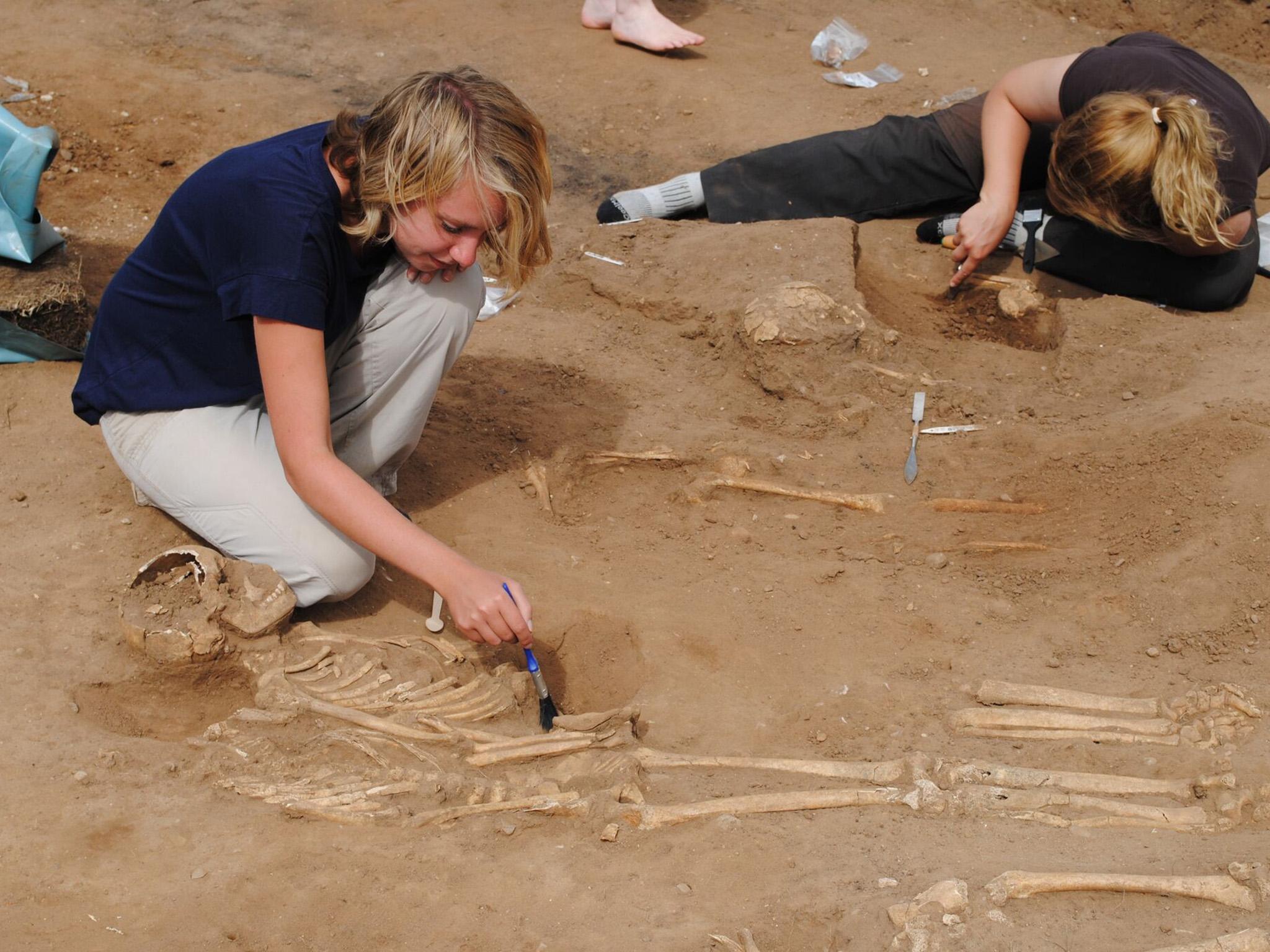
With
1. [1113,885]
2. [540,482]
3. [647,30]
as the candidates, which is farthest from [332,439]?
[647,30]

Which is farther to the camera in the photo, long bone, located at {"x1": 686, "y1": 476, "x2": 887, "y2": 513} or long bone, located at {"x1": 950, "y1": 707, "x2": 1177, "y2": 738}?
long bone, located at {"x1": 686, "y1": 476, "x2": 887, "y2": 513}

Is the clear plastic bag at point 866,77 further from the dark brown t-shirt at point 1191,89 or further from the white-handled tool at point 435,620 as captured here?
the white-handled tool at point 435,620

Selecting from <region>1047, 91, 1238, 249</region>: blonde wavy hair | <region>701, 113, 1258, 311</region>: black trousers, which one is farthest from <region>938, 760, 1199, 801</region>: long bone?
<region>701, 113, 1258, 311</region>: black trousers

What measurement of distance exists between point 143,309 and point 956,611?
2.49 metres

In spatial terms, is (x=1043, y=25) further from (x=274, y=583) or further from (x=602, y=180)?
(x=274, y=583)

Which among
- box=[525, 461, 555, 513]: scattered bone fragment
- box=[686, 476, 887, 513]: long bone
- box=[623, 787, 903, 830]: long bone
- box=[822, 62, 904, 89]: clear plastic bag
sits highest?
box=[623, 787, 903, 830]: long bone

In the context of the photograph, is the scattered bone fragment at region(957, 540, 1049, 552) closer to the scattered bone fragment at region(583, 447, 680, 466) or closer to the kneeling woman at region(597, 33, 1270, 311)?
the scattered bone fragment at region(583, 447, 680, 466)

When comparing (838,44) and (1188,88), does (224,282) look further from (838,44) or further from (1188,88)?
(838,44)

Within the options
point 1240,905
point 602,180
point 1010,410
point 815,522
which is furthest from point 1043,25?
point 1240,905

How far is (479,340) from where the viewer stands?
494 centimetres

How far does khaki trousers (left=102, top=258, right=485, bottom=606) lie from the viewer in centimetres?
328

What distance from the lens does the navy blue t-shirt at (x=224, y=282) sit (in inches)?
109

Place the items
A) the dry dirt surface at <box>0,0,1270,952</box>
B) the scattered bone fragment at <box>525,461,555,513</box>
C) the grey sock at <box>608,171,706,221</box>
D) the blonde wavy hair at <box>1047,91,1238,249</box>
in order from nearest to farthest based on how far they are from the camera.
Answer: the dry dirt surface at <box>0,0,1270,952</box>, the scattered bone fragment at <box>525,461,555,513</box>, the blonde wavy hair at <box>1047,91,1238,249</box>, the grey sock at <box>608,171,706,221</box>

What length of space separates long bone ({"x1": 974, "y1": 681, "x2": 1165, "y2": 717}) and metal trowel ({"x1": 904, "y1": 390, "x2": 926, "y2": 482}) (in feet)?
3.60
